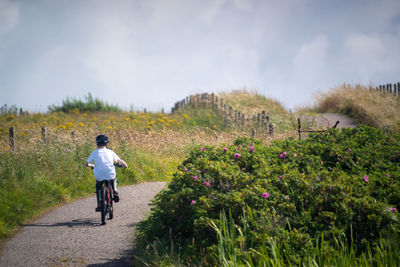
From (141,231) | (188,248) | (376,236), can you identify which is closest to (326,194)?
(376,236)

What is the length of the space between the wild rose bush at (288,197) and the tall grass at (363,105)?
10256mm

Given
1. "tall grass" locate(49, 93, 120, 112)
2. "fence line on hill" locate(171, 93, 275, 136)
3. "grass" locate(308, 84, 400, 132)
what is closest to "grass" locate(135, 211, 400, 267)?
"fence line on hill" locate(171, 93, 275, 136)

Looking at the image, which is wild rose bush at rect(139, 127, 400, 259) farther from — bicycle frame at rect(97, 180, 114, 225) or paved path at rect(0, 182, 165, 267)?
bicycle frame at rect(97, 180, 114, 225)

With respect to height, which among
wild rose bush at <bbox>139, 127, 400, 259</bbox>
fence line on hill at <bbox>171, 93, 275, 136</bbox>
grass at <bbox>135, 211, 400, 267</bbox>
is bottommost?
grass at <bbox>135, 211, 400, 267</bbox>

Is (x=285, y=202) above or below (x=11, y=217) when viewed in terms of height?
above

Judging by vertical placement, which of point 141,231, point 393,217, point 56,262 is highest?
point 393,217

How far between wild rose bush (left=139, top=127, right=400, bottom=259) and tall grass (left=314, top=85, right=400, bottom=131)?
404 inches

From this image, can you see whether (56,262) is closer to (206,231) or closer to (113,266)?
(113,266)

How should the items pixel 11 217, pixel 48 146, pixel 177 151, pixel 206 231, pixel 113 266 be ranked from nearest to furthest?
pixel 206 231, pixel 113 266, pixel 11 217, pixel 48 146, pixel 177 151

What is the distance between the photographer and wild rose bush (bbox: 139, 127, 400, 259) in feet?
11.7

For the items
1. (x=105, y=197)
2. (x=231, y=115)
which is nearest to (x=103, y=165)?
(x=105, y=197)

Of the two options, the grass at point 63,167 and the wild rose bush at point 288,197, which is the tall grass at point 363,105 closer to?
the grass at point 63,167

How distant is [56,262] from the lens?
462 cm

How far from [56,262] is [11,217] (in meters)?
2.49
